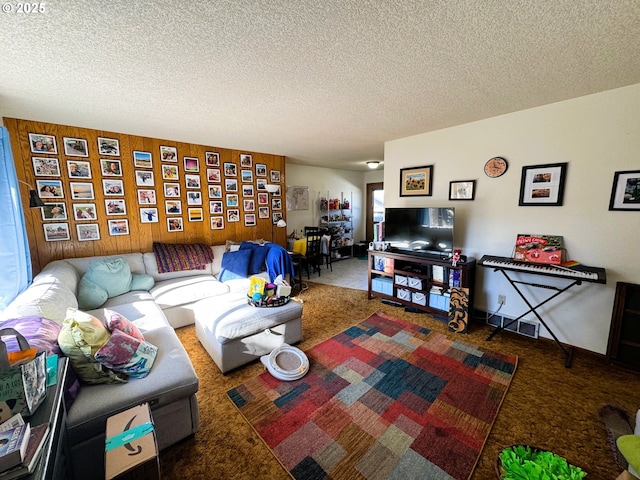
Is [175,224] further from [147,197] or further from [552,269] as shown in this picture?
[552,269]

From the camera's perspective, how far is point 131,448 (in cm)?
106

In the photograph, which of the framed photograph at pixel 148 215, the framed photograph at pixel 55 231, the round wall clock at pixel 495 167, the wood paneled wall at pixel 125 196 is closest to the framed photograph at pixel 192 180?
the wood paneled wall at pixel 125 196

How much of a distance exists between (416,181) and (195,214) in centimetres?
331

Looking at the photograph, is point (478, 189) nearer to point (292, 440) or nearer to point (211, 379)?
point (292, 440)

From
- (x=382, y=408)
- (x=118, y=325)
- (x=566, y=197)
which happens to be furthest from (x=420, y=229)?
(x=118, y=325)

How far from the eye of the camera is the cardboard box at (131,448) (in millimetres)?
985

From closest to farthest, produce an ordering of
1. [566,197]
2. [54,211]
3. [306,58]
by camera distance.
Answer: [306,58] → [566,197] → [54,211]

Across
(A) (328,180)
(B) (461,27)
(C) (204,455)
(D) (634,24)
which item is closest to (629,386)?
(D) (634,24)

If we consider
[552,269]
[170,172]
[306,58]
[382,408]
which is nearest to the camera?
[306,58]

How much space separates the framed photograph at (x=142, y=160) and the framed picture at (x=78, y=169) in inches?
18.8

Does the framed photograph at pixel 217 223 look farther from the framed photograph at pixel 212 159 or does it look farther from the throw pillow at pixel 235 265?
the framed photograph at pixel 212 159

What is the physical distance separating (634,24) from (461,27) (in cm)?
92

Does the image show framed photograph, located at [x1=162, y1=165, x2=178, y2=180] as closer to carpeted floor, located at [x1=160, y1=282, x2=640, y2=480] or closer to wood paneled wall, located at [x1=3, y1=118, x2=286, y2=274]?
wood paneled wall, located at [x1=3, y1=118, x2=286, y2=274]

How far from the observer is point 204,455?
4.96ft
